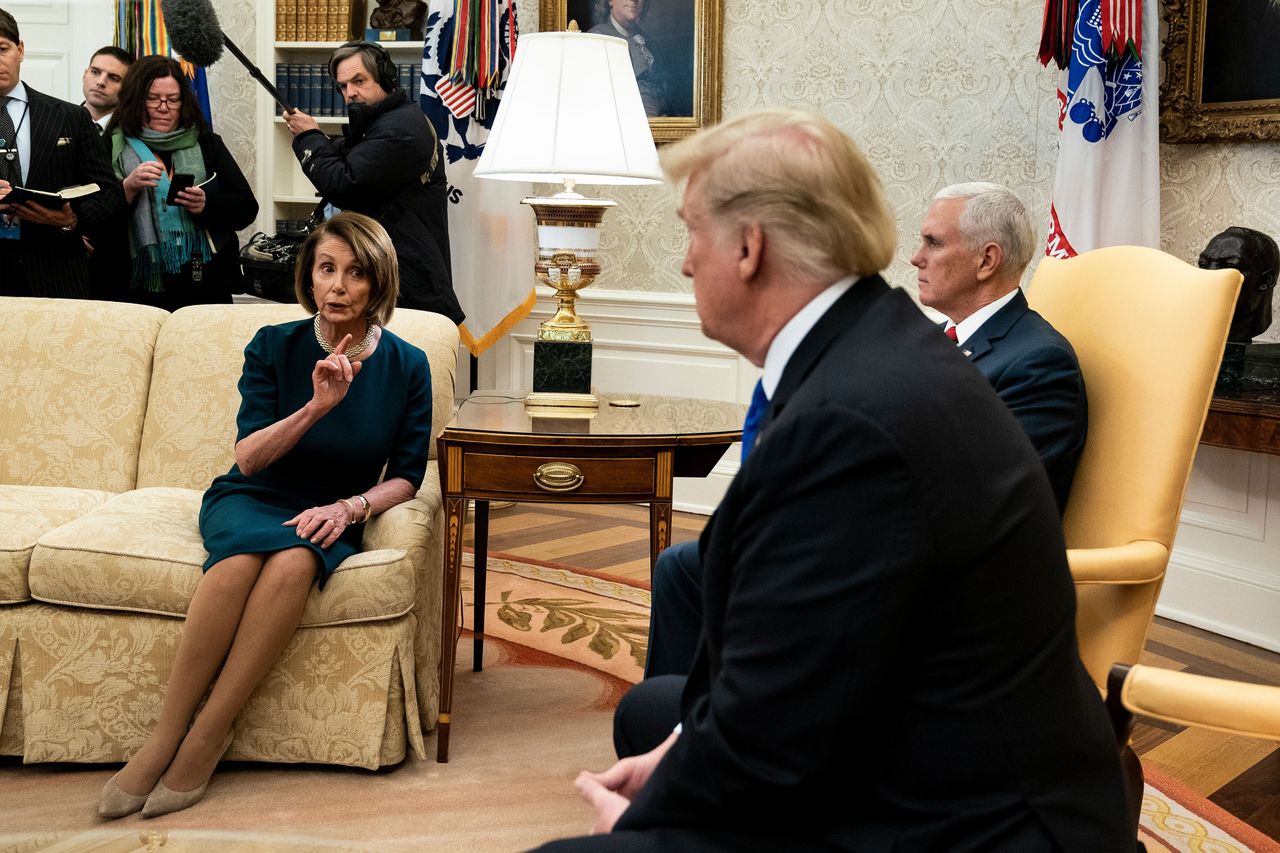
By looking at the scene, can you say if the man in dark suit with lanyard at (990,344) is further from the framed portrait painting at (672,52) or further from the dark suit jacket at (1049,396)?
the framed portrait painting at (672,52)

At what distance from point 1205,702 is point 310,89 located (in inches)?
191

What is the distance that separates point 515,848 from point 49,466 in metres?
1.68

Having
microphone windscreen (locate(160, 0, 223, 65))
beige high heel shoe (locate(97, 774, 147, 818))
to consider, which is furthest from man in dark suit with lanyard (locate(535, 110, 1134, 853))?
microphone windscreen (locate(160, 0, 223, 65))

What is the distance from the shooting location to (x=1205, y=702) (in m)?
1.39

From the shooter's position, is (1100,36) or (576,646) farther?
(1100,36)

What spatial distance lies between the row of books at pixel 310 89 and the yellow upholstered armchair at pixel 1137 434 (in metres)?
3.95

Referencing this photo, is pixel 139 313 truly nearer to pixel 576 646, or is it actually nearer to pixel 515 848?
pixel 576 646

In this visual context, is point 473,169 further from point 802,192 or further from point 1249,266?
point 802,192

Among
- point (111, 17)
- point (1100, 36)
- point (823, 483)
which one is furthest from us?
point (111, 17)

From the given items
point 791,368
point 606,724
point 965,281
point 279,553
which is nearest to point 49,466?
point 279,553

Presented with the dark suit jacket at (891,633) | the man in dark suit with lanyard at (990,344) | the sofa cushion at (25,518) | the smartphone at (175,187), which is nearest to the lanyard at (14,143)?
the smartphone at (175,187)

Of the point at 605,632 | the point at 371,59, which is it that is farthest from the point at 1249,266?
the point at 371,59

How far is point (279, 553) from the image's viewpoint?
8.13ft

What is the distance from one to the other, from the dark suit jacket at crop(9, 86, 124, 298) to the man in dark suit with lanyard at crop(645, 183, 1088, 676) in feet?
8.30
